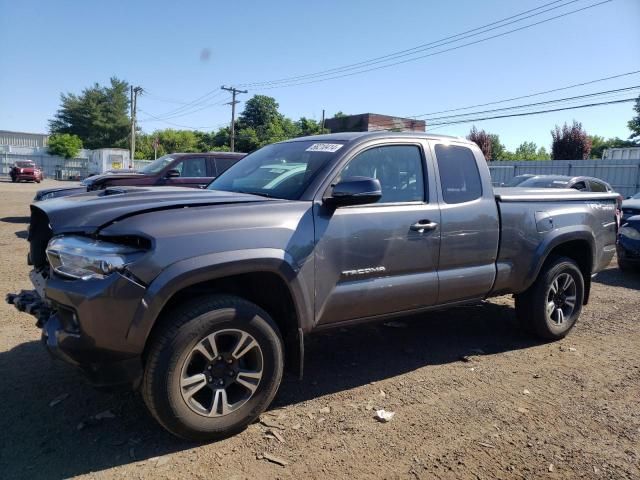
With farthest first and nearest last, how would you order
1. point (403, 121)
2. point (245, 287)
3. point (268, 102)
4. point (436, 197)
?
point (268, 102) → point (403, 121) → point (436, 197) → point (245, 287)

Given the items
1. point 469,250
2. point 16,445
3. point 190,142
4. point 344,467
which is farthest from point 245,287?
point 190,142

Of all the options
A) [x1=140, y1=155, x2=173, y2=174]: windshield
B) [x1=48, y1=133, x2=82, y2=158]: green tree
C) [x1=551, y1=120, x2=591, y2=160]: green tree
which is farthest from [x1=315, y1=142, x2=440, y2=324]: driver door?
[x1=48, y1=133, x2=82, y2=158]: green tree

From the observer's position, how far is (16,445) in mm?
2938

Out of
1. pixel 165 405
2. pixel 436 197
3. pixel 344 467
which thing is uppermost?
pixel 436 197

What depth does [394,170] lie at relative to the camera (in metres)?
4.02

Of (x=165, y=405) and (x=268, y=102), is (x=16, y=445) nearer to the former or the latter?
(x=165, y=405)

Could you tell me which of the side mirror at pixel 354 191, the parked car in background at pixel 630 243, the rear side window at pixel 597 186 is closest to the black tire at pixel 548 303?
the side mirror at pixel 354 191

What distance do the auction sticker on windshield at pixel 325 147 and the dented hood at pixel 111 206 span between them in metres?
0.67

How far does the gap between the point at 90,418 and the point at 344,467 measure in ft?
5.52

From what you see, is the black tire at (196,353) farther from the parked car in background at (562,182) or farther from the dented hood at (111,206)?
the parked car in background at (562,182)

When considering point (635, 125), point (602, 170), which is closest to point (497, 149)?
point (635, 125)

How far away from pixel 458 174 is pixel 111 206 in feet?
9.25

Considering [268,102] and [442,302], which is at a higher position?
[268,102]

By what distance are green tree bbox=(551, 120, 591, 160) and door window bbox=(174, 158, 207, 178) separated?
3127cm
